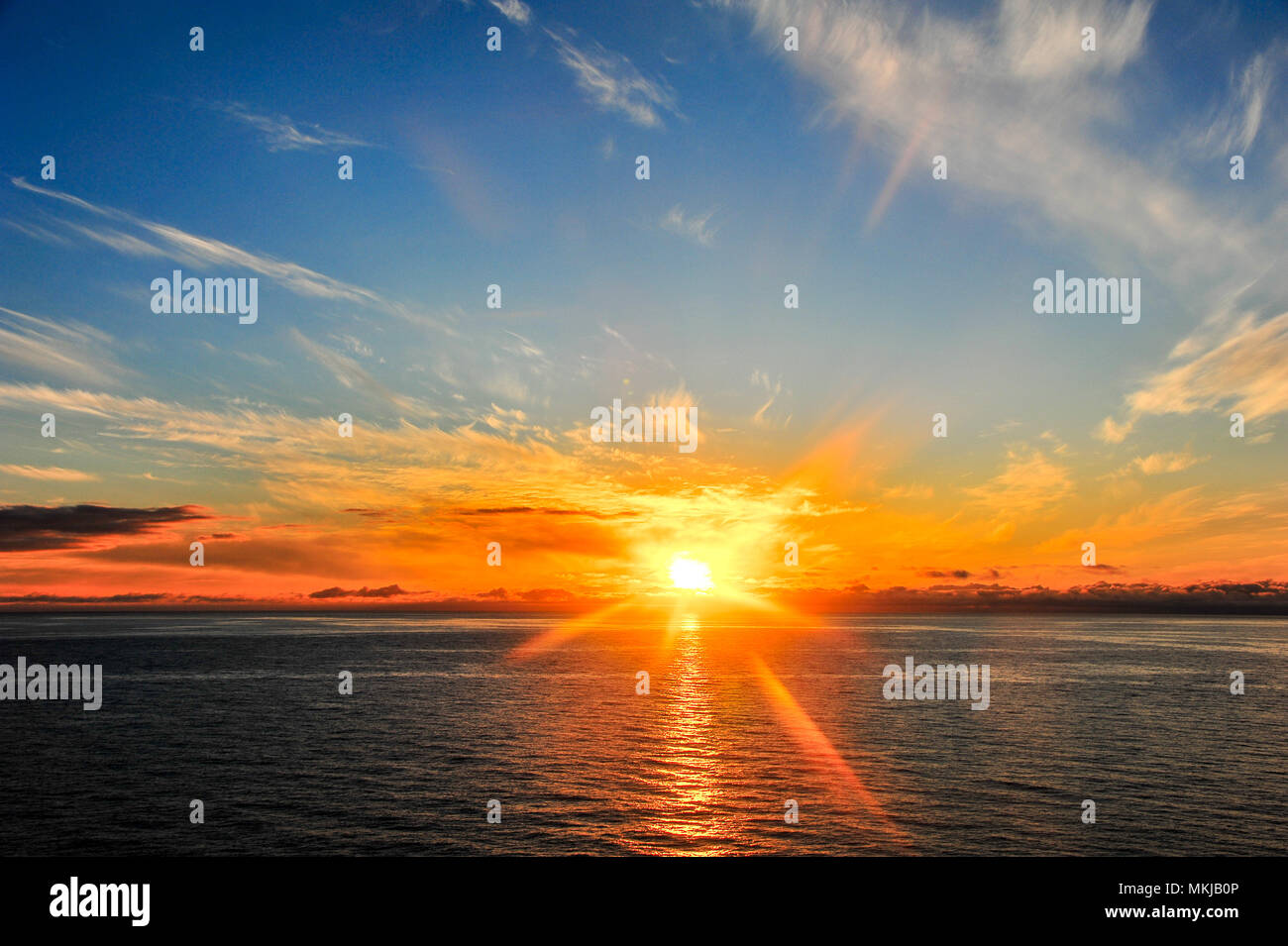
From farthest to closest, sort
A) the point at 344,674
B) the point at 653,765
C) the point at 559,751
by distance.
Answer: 1. the point at 344,674
2. the point at 559,751
3. the point at 653,765

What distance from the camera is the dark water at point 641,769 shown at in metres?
30.9

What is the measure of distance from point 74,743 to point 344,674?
3948 cm

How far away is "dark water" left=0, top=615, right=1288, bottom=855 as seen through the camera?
101 ft

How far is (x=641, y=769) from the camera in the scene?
1731 inches
